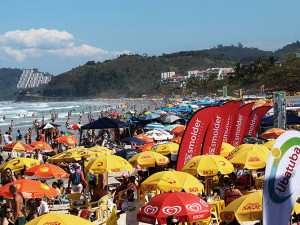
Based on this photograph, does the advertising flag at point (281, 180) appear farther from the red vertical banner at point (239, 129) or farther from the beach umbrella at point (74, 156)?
the red vertical banner at point (239, 129)

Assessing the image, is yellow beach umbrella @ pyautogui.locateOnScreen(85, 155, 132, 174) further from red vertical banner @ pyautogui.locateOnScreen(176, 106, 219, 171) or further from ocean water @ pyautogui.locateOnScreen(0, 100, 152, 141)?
ocean water @ pyautogui.locateOnScreen(0, 100, 152, 141)

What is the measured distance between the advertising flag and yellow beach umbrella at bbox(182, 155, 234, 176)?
5.17 metres

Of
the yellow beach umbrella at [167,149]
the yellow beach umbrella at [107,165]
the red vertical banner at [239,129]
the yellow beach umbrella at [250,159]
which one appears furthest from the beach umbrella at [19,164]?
the red vertical banner at [239,129]

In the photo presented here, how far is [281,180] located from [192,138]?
6620 millimetres

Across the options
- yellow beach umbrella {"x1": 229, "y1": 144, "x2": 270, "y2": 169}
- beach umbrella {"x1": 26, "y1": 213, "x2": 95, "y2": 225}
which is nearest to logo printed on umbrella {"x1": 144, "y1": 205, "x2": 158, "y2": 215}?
beach umbrella {"x1": 26, "y1": 213, "x2": 95, "y2": 225}

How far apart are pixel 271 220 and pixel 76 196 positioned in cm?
597

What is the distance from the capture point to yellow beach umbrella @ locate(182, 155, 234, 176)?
31.1 feet

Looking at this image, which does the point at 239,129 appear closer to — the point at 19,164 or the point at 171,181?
the point at 19,164

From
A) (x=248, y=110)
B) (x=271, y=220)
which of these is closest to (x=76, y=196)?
(x=271, y=220)

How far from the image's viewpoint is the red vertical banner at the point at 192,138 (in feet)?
35.3

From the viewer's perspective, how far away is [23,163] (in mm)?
11047

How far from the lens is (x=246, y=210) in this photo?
558cm

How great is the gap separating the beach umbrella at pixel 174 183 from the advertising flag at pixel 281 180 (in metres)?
3.51

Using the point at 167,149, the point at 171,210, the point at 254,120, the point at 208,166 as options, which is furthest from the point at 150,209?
the point at 254,120
